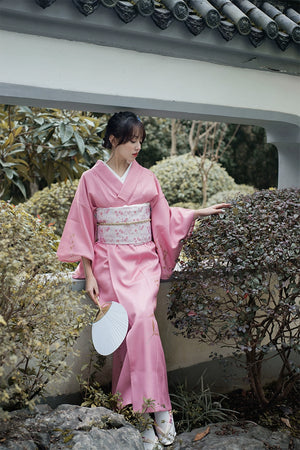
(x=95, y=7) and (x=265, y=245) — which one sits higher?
(x=95, y=7)

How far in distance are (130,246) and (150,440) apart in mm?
1276

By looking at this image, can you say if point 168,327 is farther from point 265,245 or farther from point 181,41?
point 181,41

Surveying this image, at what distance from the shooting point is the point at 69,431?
274cm

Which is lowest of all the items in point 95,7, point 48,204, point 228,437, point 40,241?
point 228,437

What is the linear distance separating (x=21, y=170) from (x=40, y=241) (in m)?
3.85

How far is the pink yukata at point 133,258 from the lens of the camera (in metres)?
3.41

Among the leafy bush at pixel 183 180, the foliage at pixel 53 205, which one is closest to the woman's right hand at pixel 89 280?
the foliage at pixel 53 205

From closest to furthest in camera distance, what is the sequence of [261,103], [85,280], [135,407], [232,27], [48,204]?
[135,407], [85,280], [232,27], [261,103], [48,204]

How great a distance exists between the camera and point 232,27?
3984mm

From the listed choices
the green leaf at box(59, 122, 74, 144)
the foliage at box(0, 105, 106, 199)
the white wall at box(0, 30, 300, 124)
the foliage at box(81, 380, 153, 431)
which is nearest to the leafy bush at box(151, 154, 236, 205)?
the foliage at box(0, 105, 106, 199)

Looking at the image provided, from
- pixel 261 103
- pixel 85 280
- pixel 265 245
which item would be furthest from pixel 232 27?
pixel 85 280

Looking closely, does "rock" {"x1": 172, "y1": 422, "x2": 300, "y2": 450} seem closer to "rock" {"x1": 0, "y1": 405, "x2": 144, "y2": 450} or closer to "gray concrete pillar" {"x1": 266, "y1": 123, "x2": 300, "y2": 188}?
"rock" {"x1": 0, "y1": 405, "x2": 144, "y2": 450}

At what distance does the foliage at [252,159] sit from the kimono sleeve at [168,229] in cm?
1005

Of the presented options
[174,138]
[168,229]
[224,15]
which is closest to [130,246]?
[168,229]
